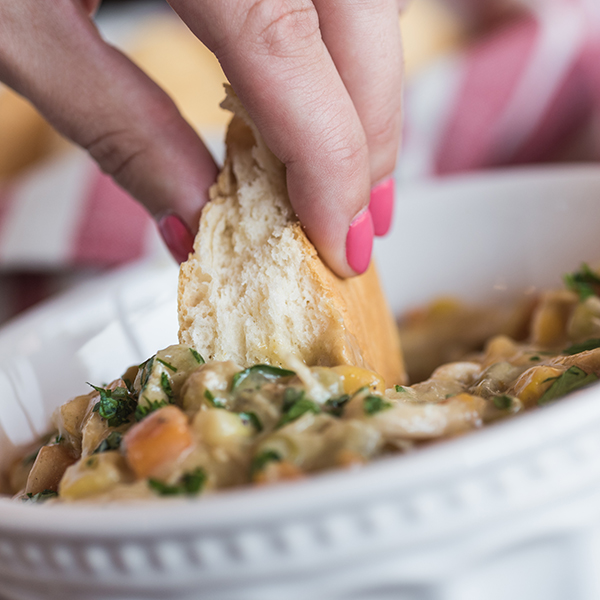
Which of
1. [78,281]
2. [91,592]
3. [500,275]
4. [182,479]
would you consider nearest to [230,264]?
[182,479]

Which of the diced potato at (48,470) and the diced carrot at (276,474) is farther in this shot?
the diced potato at (48,470)

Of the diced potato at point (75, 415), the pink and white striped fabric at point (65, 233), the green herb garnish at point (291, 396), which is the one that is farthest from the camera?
the pink and white striped fabric at point (65, 233)

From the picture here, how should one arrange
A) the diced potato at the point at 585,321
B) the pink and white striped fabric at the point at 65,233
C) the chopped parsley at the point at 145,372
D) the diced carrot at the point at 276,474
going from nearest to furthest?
1. the diced carrot at the point at 276,474
2. the chopped parsley at the point at 145,372
3. the diced potato at the point at 585,321
4. the pink and white striped fabric at the point at 65,233

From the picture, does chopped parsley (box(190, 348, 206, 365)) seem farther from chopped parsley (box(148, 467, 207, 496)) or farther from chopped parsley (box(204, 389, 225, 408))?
chopped parsley (box(148, 467, 207, 496))

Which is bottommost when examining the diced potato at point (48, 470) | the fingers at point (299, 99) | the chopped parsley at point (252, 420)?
the diced potato at point (48, 470)

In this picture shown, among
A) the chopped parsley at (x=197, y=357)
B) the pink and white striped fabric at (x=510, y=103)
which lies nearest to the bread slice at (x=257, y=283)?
the chopped parsley at (x=197, y=357)

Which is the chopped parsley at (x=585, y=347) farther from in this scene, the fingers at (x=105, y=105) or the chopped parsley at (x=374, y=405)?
the fingers at (x=105, y=105)
